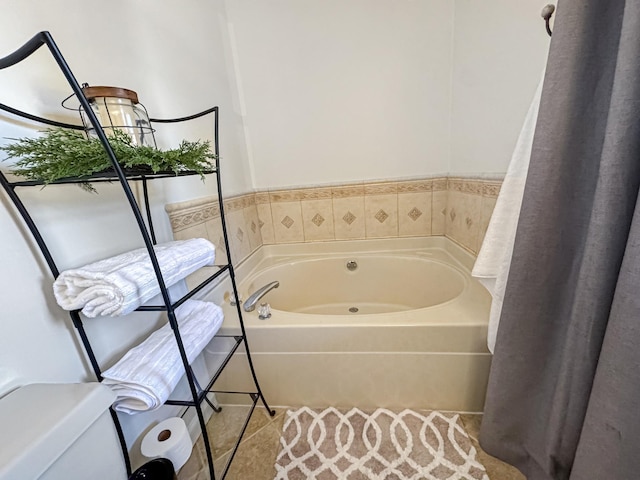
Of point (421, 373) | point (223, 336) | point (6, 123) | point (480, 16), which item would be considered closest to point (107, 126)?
point (6, 123)

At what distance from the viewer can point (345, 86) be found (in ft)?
5.56

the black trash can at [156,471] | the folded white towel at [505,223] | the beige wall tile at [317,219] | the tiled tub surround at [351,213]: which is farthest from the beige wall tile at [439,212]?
the black trash can at [156,471]

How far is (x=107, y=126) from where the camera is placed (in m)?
0.63

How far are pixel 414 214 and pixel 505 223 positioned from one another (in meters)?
1.11

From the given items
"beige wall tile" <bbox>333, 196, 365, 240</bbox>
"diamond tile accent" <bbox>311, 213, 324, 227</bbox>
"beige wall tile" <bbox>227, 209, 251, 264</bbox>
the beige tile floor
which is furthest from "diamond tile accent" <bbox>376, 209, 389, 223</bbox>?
the beige tile floor

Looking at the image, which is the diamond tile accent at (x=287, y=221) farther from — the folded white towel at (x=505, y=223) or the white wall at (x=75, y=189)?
the folded white towel at (x=505, y=223)

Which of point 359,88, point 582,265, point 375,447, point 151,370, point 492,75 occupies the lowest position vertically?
point 375,447

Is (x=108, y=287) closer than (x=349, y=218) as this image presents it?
Yes

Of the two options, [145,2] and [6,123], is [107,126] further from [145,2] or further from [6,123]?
[145,2]

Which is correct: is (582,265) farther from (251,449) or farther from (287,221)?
(287,221)

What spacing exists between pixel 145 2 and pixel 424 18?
1458 mm

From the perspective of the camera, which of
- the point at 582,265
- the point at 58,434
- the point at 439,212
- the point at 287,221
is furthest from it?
the point at 287,221

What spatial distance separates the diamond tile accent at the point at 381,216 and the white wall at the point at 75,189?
3.89 ft

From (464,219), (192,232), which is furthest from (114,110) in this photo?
(464,219)
